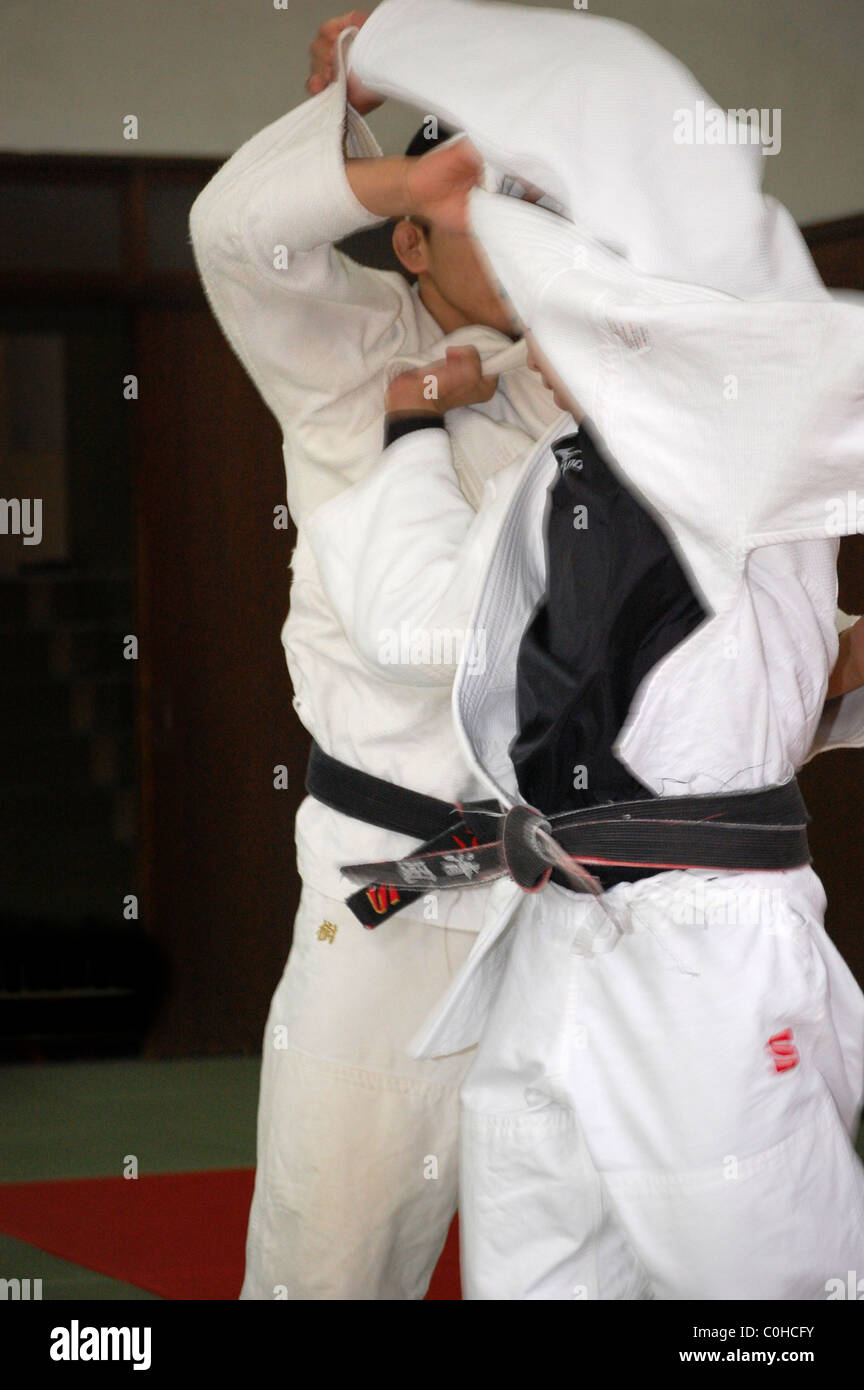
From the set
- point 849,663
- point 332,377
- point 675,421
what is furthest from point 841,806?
point 675,421

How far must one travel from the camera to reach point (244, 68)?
374cm

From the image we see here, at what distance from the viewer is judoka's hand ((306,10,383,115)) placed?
53.5 inches

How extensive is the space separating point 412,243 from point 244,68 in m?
2.54

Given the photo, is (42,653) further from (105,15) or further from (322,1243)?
(322,1243)

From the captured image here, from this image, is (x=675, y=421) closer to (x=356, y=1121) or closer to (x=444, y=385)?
(x=444, y=385)

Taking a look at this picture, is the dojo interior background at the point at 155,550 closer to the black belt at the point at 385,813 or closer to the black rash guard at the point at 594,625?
the black belt at the point at 385,813

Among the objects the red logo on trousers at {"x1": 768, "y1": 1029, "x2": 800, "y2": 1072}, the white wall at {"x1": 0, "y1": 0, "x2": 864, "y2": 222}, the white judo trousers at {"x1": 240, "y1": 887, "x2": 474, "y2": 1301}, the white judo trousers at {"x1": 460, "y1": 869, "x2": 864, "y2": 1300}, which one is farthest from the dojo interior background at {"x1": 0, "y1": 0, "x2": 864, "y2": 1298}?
the red logo on trousers at {"x1": 768, "y1": 1029, "x2": 800, "y2": 1072}

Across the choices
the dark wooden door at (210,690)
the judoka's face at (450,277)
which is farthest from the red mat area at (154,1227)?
the judoka's face at (450,277)

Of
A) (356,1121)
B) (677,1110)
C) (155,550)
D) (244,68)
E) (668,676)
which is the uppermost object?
(244,68)

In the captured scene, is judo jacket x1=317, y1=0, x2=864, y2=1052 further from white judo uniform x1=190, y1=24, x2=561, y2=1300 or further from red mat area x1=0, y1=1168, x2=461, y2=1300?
red mat area x1=0, y1=1168, x2=461, y2=1300

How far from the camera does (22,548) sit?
387 cm

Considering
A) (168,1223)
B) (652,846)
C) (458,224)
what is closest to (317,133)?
(458,224)

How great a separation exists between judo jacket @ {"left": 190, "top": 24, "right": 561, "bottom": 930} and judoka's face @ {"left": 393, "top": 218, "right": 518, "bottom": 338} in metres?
0.02

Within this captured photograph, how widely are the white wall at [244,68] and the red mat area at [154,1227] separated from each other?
2.62 meters
